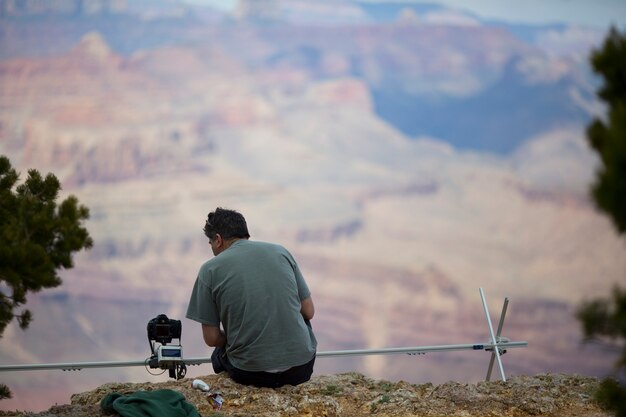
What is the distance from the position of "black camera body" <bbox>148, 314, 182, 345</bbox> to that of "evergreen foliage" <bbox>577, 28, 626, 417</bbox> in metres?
2.76

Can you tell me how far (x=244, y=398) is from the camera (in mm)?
5230

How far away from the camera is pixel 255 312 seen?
17.3ft

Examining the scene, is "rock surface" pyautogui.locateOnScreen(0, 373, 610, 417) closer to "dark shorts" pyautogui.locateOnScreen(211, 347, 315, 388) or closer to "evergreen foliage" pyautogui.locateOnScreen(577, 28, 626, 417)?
"dark shorts" pyautogui.locateOnScreen(211, 347, 315, 388)

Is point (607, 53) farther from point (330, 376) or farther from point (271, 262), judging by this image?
point (330, 376)

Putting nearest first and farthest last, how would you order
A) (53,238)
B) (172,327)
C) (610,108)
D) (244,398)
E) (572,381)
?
(610,108), (53,238), (244,398), (172,327), (572,381)

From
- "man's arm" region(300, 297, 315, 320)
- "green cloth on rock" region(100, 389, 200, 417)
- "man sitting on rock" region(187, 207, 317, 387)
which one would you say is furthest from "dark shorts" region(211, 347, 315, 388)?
"green cloth on rock" region(100, 389, 200, 417)

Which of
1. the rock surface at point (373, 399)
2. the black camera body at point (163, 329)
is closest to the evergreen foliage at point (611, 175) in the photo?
the rock surface at point (373, 399)

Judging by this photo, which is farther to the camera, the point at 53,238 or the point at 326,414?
the point at 326,414

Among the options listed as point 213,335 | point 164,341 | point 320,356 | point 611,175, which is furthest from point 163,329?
point 611,175

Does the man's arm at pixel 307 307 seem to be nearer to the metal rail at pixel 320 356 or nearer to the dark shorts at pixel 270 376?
the dark shorts at pixel 270 376

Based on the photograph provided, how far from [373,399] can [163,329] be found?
3.79ft

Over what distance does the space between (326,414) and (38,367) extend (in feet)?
5.77

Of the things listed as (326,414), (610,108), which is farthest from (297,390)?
(610,108)

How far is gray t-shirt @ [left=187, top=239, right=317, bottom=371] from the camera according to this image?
17.3 feet
